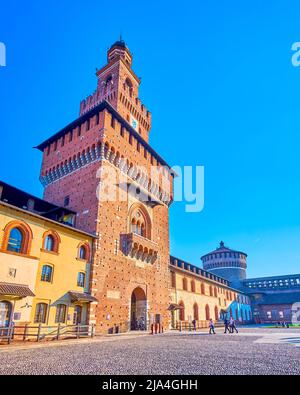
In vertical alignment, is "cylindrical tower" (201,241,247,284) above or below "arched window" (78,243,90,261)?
above

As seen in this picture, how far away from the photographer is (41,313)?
17.6 meters

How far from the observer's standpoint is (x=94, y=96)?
35.1m

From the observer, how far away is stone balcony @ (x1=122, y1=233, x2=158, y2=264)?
1004 inches

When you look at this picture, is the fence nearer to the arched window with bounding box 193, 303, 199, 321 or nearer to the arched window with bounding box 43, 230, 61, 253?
the arched window with bounding box 43, 230, 61, 253

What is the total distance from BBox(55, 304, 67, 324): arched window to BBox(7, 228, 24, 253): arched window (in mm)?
4867

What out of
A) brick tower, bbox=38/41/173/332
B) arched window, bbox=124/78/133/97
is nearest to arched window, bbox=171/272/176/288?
brick tower, bbox=38/41/173/332

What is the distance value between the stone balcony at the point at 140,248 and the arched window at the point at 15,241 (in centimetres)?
1001

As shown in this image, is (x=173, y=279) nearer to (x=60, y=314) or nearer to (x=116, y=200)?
(x=116, y=200)

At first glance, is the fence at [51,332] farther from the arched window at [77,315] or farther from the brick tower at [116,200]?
the arched window at [77,315]

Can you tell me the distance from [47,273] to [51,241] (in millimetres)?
2196

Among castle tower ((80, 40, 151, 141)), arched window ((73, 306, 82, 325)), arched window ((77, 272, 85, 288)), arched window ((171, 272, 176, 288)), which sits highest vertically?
castle tower ((80, 40, 151, 141))

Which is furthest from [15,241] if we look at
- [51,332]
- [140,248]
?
[140,248]

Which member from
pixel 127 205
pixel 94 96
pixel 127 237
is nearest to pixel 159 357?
pixel 127 237
